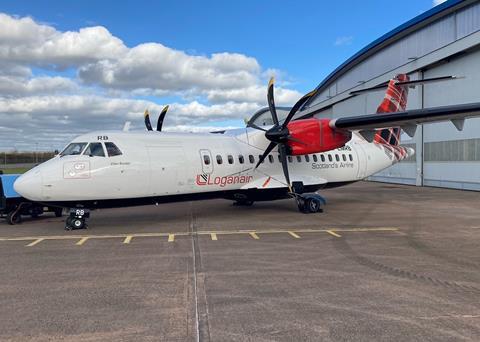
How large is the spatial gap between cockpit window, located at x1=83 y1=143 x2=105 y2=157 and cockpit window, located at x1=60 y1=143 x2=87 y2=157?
160mm

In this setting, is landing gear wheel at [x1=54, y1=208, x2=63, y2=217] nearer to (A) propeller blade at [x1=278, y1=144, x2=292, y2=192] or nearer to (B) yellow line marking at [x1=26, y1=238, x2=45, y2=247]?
(B) yellow line marking at [x1=26, y1=238, x2=45, y2=247]

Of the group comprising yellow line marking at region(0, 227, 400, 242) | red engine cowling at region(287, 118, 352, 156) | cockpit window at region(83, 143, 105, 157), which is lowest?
yellow line marking at region(0, 227, 400, 242)

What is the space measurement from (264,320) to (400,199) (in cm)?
1775

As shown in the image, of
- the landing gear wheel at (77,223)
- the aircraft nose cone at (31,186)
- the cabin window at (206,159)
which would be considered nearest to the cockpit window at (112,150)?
the aircraft nose cone at (31,186)

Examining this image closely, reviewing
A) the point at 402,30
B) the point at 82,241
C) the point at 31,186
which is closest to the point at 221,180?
the point at 82,241

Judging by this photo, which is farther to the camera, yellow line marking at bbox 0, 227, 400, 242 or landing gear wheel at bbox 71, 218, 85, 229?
landing gear wheel at bbox 71, 218, 85, 229

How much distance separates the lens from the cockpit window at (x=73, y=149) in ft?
41.3

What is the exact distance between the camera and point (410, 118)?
14711 mm

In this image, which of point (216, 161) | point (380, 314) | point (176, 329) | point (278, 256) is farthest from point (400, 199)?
point (176, 329)

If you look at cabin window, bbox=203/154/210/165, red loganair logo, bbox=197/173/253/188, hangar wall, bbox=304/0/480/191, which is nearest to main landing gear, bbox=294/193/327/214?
red loganair logo, bbox=197/173/253/188

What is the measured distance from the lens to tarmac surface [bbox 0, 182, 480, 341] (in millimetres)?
5199

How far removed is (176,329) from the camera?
5191mm

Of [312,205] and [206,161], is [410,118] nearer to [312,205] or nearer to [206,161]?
[312,205]

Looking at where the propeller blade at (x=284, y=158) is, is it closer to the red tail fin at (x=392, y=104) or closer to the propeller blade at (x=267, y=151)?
the propeller blade at (x=267, y=151)
